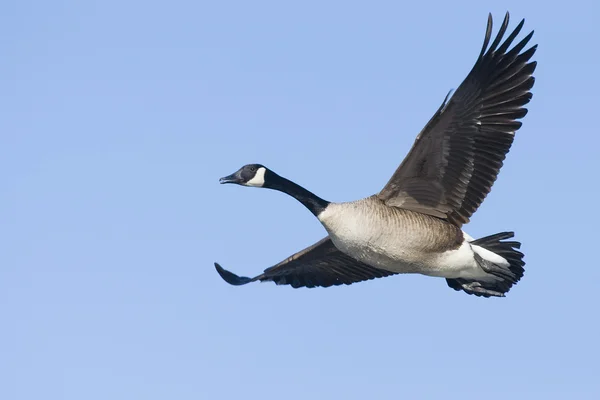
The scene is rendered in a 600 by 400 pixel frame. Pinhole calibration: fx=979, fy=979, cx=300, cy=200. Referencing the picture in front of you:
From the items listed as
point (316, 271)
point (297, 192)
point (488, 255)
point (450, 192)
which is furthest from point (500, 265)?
point (316, 271)

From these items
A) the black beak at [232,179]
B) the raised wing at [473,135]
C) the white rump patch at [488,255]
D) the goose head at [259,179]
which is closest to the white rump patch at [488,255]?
the white rump patch at [488,255]

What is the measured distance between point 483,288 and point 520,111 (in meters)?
2.55

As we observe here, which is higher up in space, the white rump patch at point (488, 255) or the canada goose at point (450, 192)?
the canada goose at point (450, 192)

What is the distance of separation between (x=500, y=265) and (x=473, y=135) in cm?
180

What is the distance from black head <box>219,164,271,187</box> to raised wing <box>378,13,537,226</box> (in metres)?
1.62

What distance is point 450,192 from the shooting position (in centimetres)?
1240

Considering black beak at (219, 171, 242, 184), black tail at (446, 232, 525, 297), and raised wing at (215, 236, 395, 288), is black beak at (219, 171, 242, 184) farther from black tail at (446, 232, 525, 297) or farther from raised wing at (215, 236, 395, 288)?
black tail at (446, 232, 525, 297)

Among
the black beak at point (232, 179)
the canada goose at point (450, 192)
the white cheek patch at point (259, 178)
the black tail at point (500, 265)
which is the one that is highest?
the black beak at point (232, 179)

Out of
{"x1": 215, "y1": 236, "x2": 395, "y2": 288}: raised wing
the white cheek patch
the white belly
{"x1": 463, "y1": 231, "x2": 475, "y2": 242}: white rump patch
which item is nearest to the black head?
the white cheek patch

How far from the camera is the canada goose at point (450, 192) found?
11578 mm

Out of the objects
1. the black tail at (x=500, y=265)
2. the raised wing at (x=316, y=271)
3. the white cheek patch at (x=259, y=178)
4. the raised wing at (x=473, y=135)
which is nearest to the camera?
the raised wing at (x=473, y=135)

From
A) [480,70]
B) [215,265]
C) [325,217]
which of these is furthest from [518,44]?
[215,265]

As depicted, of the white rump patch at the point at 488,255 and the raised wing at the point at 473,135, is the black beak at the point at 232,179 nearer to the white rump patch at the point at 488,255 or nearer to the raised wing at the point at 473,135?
the raised wing at the point at 473,135

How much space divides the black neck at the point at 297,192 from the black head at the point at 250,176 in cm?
7
